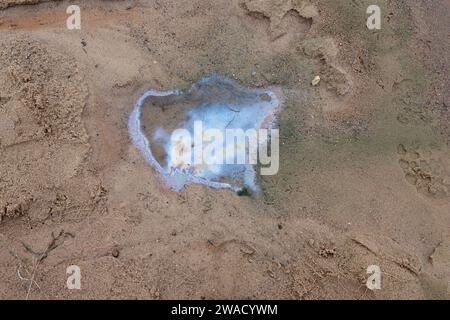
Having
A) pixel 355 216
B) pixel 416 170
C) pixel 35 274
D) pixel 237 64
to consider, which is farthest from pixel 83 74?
pixel 416 170

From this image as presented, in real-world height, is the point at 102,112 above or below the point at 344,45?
below

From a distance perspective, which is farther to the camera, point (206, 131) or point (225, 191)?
point (206, 131)

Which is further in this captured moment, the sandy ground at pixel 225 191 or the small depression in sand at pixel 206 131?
the small depression in sand at pixel 206 131

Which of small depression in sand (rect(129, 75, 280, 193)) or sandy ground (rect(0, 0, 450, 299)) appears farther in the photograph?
small depression in sand (rect(129, 75, 280, 193))

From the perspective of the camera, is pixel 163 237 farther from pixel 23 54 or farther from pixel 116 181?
pixel 23 54

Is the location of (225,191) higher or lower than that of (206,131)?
lower
